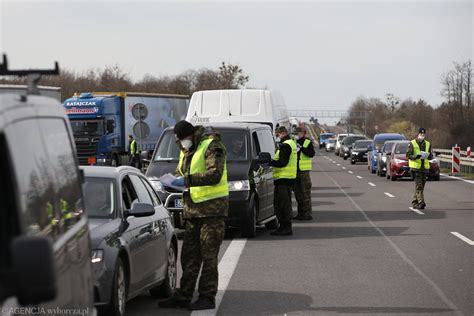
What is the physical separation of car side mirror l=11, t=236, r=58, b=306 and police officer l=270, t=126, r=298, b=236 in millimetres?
12782

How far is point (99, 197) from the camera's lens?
30.3 feet

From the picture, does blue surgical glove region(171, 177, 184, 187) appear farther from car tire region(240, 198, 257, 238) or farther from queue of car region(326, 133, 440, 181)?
queue of car region(326, 133, 440, 181)

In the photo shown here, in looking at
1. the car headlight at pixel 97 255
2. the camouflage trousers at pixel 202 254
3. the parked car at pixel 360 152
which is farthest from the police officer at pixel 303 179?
the parked car at pixel 360 152

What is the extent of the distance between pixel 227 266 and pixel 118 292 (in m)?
4.55

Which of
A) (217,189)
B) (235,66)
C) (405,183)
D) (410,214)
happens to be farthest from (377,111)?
(217,189)

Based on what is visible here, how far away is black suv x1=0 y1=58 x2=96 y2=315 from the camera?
3.56 meters

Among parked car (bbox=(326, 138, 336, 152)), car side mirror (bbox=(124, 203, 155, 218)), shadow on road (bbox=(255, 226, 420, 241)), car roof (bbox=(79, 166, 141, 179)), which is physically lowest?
parked car (bbox=(326, 138, 336, 152))

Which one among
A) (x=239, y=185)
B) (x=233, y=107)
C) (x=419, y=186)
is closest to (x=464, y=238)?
(x=239, y=185)

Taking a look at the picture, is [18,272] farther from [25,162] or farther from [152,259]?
[152,259]

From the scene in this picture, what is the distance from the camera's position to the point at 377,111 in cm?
18075

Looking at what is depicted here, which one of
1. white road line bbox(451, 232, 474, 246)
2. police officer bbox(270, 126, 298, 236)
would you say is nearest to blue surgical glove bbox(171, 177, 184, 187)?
police officer bbox(270, 126, 298, 236)

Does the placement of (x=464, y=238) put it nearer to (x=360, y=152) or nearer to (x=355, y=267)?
(x=355, y=267)

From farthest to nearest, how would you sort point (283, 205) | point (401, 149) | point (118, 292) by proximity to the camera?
1. point (401, 149)
2. point (283, 205)
3. point (118, 292)

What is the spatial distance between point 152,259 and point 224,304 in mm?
897
